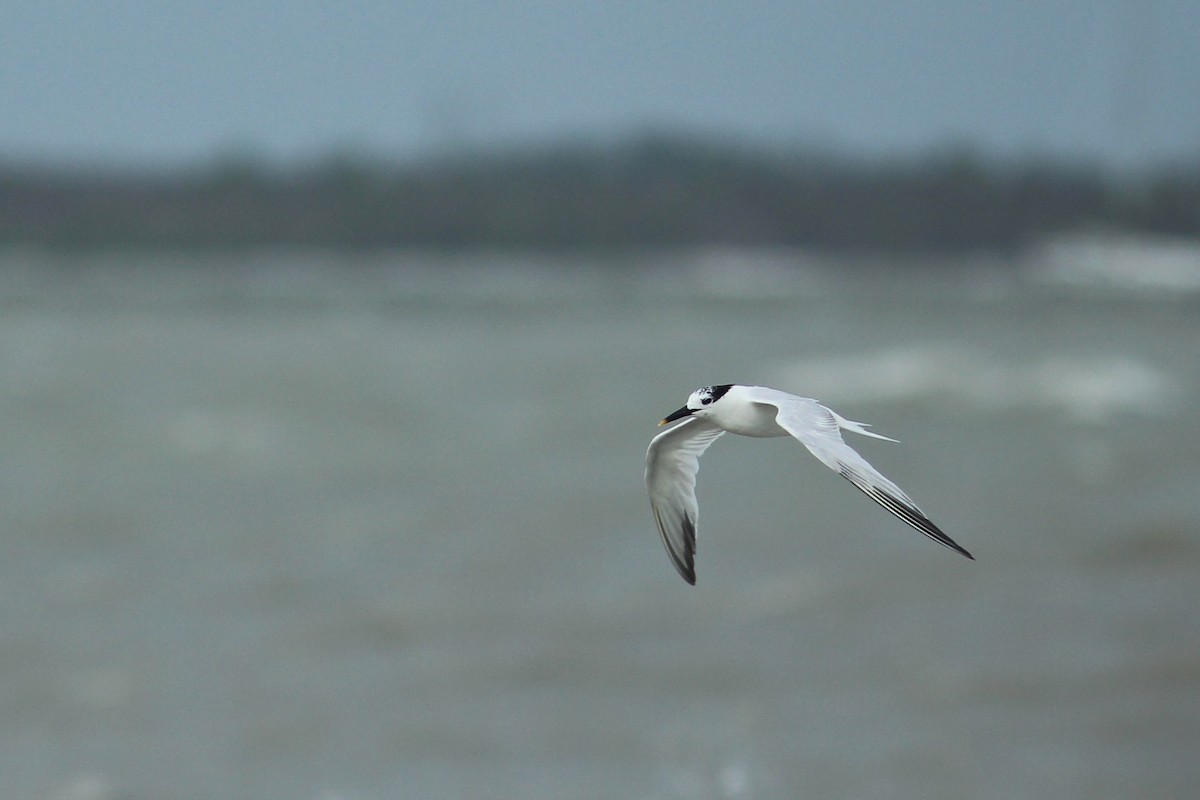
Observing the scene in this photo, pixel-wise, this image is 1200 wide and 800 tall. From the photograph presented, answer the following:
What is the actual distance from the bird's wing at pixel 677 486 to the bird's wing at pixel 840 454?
16 cm

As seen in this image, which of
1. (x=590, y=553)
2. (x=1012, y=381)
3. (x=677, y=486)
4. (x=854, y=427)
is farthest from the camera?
(x=1012, y=381)

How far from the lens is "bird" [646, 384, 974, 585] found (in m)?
0.86

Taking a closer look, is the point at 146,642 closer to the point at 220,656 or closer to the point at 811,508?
the point at 220,656

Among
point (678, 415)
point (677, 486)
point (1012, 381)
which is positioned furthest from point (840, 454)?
point (1012, 381)

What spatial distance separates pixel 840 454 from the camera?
919 mm

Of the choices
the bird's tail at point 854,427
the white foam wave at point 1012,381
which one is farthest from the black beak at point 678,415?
the white foam wave at point 1012,381

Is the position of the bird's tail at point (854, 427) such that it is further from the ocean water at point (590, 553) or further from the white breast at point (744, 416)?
the ocean water at point (590, 553)

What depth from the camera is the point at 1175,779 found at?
7.45 m

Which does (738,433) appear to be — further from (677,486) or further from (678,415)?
(677,486)

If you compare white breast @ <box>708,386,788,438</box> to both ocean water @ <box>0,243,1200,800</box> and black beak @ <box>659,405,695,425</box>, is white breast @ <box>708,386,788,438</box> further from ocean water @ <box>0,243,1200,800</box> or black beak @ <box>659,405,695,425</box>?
ocean water @ <box>0,243,1200,800</box>

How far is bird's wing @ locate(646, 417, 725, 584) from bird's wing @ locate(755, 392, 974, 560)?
0.16 metres

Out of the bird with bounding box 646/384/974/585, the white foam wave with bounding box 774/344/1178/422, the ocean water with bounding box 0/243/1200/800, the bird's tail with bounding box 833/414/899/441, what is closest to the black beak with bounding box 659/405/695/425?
the bird with bounding box 646/384/974/585

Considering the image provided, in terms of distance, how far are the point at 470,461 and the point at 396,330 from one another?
597 centimetres

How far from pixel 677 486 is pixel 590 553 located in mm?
9867
